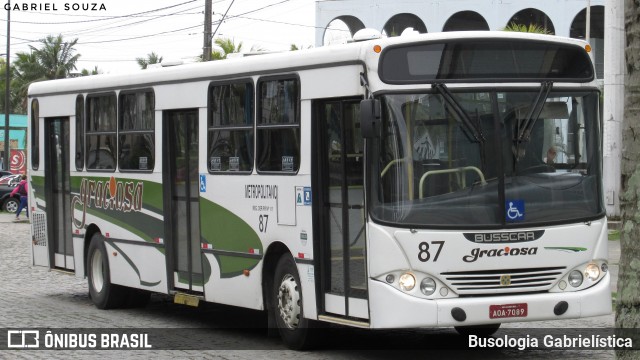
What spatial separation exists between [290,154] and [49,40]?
7479cm

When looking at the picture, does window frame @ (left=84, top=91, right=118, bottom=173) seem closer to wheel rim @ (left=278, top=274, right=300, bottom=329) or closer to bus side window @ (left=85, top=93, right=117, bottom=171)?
bus side window @ (left=85, top=93, right=117, bottom=171)

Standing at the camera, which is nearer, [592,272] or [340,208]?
[592,272]

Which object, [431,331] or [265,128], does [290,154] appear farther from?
[431,331]

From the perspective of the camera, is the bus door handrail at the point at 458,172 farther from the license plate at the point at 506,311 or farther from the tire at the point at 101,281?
the tire at the point at 101,281

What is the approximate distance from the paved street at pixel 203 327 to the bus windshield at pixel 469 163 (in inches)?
63.5

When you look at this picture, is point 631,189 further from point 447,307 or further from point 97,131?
point 97,131

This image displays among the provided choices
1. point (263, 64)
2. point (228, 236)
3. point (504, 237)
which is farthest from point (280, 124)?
point (504, 237)

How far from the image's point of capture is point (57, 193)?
1791 cm

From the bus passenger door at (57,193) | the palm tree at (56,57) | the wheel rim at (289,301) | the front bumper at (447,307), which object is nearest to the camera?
Answer: the front bumper at (447,307)

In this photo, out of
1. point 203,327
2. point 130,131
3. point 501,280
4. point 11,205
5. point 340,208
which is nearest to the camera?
point 501,280

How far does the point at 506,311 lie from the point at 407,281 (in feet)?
2.80

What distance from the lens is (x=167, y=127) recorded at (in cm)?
1478

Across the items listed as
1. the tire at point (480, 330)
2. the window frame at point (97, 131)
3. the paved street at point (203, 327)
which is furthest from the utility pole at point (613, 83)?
the tire at point (480, 330)

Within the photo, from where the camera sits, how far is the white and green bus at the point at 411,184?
34.5 feet
